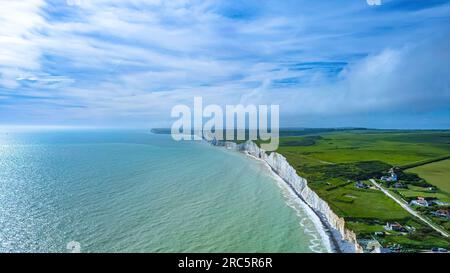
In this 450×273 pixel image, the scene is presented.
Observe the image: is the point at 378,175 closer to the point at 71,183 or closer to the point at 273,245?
the point at 273,245

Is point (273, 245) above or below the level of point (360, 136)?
below

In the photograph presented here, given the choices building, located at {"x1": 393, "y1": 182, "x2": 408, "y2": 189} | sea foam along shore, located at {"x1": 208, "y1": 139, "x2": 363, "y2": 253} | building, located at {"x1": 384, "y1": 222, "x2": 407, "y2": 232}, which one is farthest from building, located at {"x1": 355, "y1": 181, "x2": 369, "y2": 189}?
building, located at {"x1": 384, "y1": 222, "x2": 407, "y2": 232}

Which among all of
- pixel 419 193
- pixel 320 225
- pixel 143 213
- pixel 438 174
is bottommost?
pixel 320 225

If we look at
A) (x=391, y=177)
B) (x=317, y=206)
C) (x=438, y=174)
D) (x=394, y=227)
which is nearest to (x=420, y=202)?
(x=438, y=174)

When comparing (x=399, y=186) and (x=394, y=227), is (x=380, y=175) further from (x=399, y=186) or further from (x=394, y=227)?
(x=394, y=227)

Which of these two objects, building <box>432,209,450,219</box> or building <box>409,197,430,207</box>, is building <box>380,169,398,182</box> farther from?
building <box>432,209,450,219</box>

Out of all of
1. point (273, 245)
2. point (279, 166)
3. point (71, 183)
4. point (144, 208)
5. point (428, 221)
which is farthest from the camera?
point (279, 166)

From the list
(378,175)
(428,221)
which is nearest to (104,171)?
(378,175)

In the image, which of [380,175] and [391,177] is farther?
[380,175]
